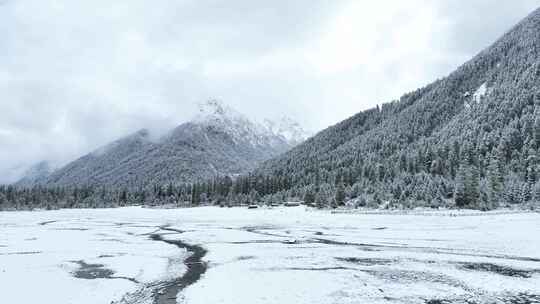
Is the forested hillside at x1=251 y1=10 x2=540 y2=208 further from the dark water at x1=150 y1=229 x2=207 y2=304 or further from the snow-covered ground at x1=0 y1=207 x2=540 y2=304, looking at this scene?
the dark water at x1=150 y1=229 x2=207 y2=304

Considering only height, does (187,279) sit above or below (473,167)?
below

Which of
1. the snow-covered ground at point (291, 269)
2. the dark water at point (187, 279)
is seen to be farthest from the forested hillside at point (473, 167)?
the dark water at point (187, 279)

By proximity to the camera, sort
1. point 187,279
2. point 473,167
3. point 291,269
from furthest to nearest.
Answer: point 473,167
point 291,269
point 187,279

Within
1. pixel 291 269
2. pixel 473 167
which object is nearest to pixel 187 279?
pixel 291 269

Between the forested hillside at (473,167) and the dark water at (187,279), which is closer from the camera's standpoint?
the dark water at (187,279)

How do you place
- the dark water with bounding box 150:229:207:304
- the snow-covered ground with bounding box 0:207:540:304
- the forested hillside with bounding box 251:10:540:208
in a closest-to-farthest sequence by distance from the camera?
the snow-covered ground with bounding box 0:207:540:304 → the dark water with bounding box 150:229:207:304 → the forested hillside with bounding box 251:10:540:208

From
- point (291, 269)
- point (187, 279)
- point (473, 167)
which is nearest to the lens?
point (187, 279)

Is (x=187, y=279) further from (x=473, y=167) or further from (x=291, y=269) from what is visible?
(x=473, y=167)

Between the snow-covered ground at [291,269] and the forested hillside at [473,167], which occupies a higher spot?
the forested hillside at [473,167]

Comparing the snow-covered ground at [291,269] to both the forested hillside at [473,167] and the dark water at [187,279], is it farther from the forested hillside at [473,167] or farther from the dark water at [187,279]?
the forested hillside at [473,167]

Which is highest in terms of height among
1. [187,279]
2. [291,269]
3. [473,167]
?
[473,167]

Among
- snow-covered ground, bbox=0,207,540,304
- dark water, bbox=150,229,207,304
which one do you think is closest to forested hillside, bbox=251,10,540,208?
snow-covered ground, bbox=0,207,540,304

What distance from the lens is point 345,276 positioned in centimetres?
2986

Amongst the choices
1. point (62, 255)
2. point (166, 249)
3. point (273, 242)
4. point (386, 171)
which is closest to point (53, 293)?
point (62, 255)
